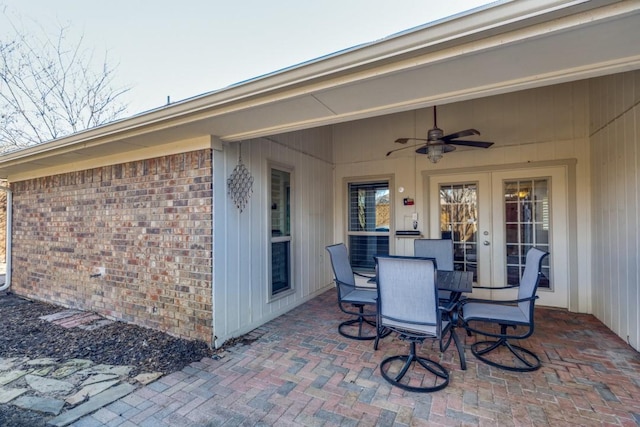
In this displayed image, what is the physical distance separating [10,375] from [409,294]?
3.50 meters

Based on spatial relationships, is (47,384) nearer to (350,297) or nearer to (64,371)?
(64,371)

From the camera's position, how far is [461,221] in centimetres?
483

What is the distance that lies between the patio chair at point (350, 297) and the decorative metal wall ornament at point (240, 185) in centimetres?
114

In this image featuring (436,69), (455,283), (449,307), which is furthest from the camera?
(455,283)

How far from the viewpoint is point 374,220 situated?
550cm

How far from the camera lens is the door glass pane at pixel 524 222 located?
14.3ft

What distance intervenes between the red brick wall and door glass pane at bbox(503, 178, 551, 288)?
4.29m

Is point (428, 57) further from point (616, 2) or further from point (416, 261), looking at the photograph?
point (416, 261)

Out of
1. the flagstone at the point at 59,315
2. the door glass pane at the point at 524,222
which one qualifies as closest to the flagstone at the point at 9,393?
the flagstone at the point at 59,315

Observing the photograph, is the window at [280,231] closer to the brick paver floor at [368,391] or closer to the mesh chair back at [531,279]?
the brick paver floor at [368,391]

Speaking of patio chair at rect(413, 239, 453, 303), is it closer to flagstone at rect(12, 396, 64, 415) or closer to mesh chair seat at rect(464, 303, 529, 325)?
mesh chair seat at rect(464, 303, 529, 325)

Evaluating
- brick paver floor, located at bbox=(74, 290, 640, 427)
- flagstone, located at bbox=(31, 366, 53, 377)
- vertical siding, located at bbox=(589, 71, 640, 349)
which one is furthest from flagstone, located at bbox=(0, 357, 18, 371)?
vertical siding, located at bbox=(589, 71, 640, 349)

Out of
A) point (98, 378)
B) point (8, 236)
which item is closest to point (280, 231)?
point (98, 378)

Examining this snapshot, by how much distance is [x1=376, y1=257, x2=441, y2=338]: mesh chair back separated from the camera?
7.62 ft
